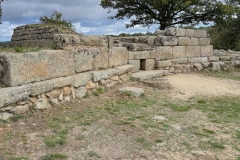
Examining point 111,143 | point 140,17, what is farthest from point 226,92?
point 140,17

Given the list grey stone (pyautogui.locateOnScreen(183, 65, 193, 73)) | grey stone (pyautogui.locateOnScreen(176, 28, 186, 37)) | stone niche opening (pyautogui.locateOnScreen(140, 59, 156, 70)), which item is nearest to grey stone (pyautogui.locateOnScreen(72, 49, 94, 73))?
stone niche opening (pyautogui.locateOnScreen(140, 59, 156, 70))

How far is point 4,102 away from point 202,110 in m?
4.02

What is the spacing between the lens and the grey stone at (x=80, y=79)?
6.37m

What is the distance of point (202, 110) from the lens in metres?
6.29

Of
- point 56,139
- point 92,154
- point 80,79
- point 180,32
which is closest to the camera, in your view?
point 92,154

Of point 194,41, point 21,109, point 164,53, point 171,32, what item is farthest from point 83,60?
point 194,41

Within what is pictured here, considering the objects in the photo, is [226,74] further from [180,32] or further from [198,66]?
[180,32]

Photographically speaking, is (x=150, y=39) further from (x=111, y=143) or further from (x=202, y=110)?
(x=111, y=143)

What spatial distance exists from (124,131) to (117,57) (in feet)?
13.5

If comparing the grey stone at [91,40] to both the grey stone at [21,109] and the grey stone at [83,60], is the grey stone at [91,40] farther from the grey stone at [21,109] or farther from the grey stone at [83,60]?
the grey stone at [21,109]

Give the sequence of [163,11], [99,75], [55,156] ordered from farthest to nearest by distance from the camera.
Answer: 1. [163,11]
2. [99,75]
3. [55,156]

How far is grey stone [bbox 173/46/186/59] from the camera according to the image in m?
11.3

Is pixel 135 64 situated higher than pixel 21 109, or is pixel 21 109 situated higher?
pixel 135 64

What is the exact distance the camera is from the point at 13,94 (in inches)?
190
